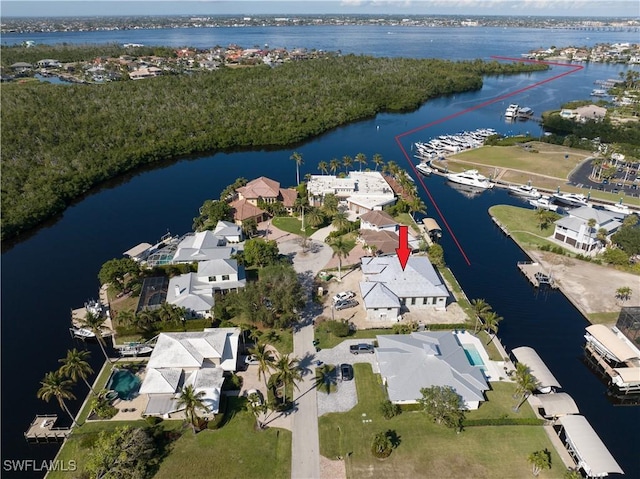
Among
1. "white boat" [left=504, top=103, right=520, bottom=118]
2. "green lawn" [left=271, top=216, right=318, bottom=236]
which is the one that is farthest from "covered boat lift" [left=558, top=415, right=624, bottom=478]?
"white boat" [left=504, top=103, right=520, bottom=118]

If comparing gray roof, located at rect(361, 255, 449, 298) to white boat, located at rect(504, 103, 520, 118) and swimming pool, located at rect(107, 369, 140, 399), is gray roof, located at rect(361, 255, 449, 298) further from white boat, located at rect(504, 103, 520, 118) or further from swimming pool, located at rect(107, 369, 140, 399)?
white boat, located at rect(504, 103, 520, 118)

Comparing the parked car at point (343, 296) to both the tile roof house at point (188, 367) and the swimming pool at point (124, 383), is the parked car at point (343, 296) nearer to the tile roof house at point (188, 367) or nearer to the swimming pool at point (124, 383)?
the tile roof house at point (188, 367)

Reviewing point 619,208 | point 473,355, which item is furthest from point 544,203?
point 473,355

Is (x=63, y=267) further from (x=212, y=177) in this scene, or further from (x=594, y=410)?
(x=594, y=410)

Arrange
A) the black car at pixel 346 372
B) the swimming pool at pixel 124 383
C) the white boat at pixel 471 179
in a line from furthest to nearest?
the white boat at pixel 471 179
the black car at pixel 346 372
the swimming pool at pixel 124 383

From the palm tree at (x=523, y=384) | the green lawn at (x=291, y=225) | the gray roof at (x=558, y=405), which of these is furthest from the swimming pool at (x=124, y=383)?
the gray roof at (x=558, y=405)

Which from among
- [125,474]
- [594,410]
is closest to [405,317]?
[594,410]
